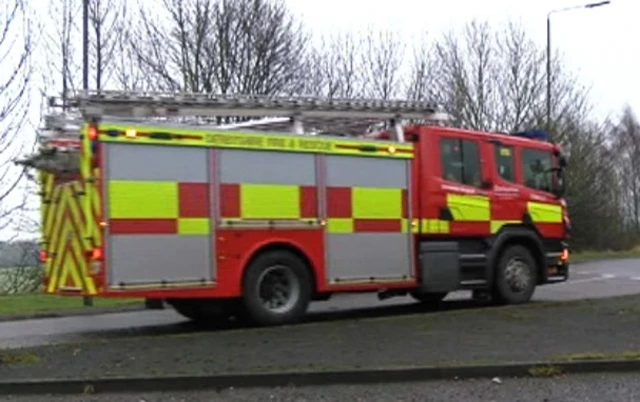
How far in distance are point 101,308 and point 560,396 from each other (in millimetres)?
11755

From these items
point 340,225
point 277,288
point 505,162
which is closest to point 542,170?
point 505,162

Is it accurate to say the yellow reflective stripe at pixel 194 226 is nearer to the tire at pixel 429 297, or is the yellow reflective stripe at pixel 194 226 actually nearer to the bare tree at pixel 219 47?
the tire at pixel 429 297

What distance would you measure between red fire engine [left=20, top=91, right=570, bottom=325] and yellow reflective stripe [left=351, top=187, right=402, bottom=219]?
22 mm

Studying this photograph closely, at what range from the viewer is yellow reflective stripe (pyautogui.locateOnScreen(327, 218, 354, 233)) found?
44.4 feet

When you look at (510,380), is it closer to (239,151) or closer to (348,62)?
(239,151)

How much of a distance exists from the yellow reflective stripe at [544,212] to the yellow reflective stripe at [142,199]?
6.67 m

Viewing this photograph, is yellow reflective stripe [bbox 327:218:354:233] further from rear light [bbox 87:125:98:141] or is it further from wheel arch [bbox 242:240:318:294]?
rear light [bbox 87:125:98:141]

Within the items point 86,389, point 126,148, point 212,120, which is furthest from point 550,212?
point 86,389

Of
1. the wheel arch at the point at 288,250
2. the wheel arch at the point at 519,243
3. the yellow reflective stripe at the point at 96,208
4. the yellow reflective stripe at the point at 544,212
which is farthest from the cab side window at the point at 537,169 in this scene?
the yellow reflective stripe at the point at 96,208

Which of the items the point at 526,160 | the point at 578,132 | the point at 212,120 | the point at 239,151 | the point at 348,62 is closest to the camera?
the point at 239,151

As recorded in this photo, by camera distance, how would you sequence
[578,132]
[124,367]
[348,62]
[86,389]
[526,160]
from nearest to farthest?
1. [86,389]
2. [124,367]
3. [526,160]
4. [348,62]
5. [578,132]

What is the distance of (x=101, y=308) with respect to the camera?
59.1 ft

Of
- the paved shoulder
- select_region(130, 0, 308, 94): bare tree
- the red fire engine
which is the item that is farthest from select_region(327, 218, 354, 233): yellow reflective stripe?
select_region(130, 0, 308, 94): bare tree

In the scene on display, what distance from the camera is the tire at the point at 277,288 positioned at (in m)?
12.7
